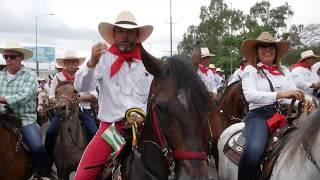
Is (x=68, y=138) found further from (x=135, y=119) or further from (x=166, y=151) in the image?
(x=166, y=151)

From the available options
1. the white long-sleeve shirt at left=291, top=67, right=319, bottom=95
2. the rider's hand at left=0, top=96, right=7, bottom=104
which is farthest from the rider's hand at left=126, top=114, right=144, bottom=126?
the white long-sleeve shirt at left=291, top=67, right=319, bottom=95

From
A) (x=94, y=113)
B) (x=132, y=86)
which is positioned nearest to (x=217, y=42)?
(x=94, y=113)

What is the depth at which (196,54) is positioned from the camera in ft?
13.2

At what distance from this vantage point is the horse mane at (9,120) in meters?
6.47

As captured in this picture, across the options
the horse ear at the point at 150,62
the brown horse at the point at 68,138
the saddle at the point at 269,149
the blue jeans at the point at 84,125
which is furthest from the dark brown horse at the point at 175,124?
the blue jeans at the point at 84,125

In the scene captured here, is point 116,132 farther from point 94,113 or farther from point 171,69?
point 94,113

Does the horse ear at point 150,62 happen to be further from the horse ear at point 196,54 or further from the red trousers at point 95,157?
the red trousers at point 95,157

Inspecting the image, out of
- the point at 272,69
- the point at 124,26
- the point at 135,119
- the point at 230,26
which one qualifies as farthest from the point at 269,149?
the point at 230,26

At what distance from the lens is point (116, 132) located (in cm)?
448

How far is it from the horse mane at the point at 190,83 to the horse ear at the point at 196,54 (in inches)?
4.9

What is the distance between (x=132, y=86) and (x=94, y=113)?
435cm

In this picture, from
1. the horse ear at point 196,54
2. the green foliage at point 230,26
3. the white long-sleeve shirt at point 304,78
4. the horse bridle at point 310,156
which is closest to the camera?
the horse ear at point 196,54

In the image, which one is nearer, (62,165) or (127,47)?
(127,47)

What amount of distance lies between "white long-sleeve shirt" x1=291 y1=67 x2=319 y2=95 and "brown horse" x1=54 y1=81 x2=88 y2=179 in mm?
5721
